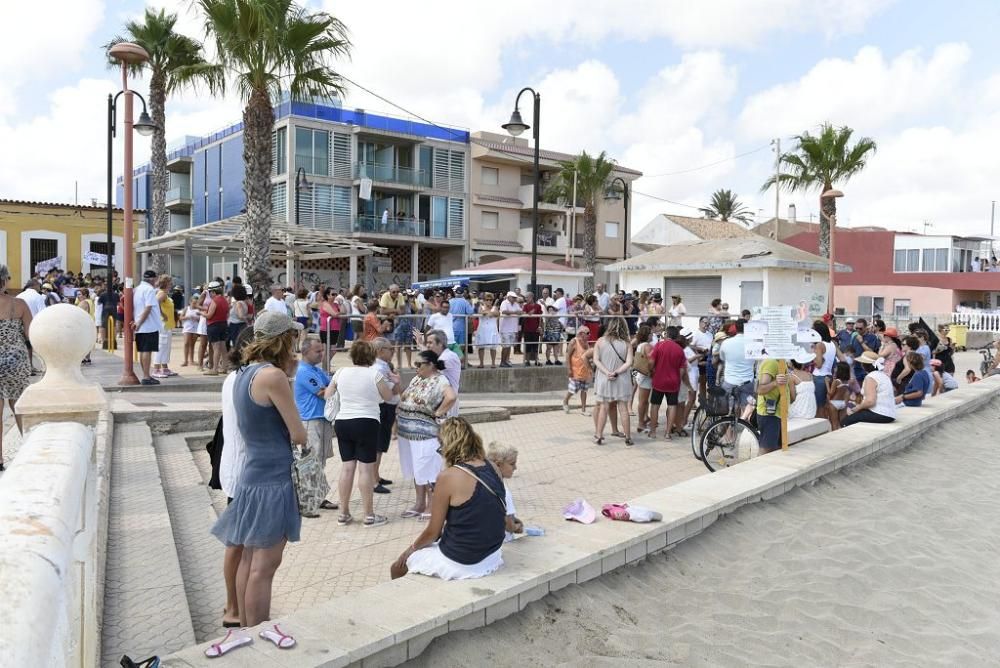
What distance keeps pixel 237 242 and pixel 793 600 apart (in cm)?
1593

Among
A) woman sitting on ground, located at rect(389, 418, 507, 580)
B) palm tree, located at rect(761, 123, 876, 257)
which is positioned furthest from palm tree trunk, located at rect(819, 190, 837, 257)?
woman sitting on ground, located at rect(389, 418, 507, 580)

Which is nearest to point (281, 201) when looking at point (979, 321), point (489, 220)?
point (489, 220)

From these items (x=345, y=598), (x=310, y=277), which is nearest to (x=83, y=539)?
(x=345, y=598)

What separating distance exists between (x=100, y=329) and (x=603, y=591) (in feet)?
58.9

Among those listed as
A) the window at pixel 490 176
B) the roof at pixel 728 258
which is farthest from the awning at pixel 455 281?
the window at pixel 490 176

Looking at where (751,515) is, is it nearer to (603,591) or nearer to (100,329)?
(603,591)

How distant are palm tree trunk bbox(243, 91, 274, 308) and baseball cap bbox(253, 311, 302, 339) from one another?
12.9 meters

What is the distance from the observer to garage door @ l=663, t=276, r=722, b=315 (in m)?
24.4

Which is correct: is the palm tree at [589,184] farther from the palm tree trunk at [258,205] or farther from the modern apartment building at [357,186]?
the palm tree trunk at [258,205]

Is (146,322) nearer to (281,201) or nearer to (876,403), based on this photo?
(876,403)

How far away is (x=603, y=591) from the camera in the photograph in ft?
15.9

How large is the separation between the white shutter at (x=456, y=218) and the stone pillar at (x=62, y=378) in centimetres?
3691

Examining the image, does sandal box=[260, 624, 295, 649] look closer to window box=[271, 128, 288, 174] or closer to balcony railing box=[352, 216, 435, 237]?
window box=[271, 128, 288, 174]

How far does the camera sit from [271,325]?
153 inches
